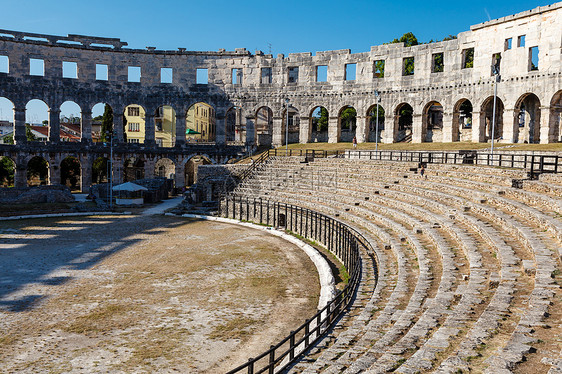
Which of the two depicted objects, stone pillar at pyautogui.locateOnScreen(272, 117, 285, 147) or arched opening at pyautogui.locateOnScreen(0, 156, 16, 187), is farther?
arched opening at pyautogui.locateOnScreen(0, 156, 16, 187)

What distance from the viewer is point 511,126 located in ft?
120

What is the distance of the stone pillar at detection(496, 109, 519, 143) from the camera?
36562 mm

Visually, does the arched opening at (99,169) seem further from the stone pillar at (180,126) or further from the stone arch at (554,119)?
the stone arch at (554,119)

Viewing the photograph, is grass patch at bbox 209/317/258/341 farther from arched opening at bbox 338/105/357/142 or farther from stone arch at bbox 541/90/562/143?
arched opening at bbox 338/105/357/142

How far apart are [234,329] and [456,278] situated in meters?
5.82

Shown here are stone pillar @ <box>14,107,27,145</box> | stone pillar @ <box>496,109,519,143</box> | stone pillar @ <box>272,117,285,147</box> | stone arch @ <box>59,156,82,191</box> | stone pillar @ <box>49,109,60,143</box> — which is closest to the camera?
stone pillar @ <box>496,109,519,143</box>

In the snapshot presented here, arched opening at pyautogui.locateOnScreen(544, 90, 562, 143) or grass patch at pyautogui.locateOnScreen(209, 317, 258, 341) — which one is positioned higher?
arched opening at pyautogui.locateOnScreen(544, 90, 562, 143)

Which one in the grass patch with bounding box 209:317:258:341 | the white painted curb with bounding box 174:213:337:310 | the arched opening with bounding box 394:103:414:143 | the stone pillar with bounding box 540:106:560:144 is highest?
the arched opening with bounding box 394:103:414:143

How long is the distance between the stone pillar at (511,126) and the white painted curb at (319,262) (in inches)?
863

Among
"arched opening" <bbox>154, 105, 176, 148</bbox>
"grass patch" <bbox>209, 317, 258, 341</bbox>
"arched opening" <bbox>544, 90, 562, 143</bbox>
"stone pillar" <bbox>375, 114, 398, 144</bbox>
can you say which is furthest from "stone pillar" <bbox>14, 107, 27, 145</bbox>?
"arched opening" <bbox>544, 90, 562, 143</bbox>

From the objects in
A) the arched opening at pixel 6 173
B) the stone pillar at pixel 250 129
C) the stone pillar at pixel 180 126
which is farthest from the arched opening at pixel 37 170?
the stone pillar at pixel 250 129

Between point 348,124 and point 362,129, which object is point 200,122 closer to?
point 348,124

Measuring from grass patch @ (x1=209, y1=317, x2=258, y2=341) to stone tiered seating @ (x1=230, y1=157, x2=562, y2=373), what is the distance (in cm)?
298

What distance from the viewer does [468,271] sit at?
11.9 metres
